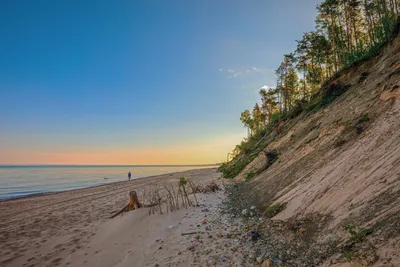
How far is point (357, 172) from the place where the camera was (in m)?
5.16

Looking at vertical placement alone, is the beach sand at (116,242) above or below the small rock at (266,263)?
below

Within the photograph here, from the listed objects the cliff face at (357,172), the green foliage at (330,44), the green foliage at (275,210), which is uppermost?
the green foliage at (330,44)

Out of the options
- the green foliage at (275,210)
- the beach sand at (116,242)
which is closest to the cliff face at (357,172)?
the green foliage at (275,210)

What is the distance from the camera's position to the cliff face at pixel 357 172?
11.9 ft

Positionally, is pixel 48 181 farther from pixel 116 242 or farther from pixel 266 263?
pixel 266 263

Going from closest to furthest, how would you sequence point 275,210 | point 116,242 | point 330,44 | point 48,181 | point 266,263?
point 266,263, point 275,210, point 116,242, point 330,44, point 48,181

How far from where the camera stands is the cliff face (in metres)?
3.63

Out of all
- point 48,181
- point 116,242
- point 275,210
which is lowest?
point 116,242

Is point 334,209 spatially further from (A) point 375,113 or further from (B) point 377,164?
(A) point 375,113

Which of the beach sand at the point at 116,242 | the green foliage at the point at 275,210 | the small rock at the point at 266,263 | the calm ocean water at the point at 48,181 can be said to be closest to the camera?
the small rock at the point at 266,263

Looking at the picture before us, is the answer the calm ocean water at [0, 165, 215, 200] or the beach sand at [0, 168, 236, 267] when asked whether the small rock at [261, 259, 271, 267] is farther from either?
the calm ocean water at [0, 165, 215, 200]

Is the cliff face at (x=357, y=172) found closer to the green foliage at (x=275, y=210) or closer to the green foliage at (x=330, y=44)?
the green foliage at (x=275, y=210)

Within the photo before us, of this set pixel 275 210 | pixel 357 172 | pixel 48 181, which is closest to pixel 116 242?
pixel 275 210

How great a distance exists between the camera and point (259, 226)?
594cm
